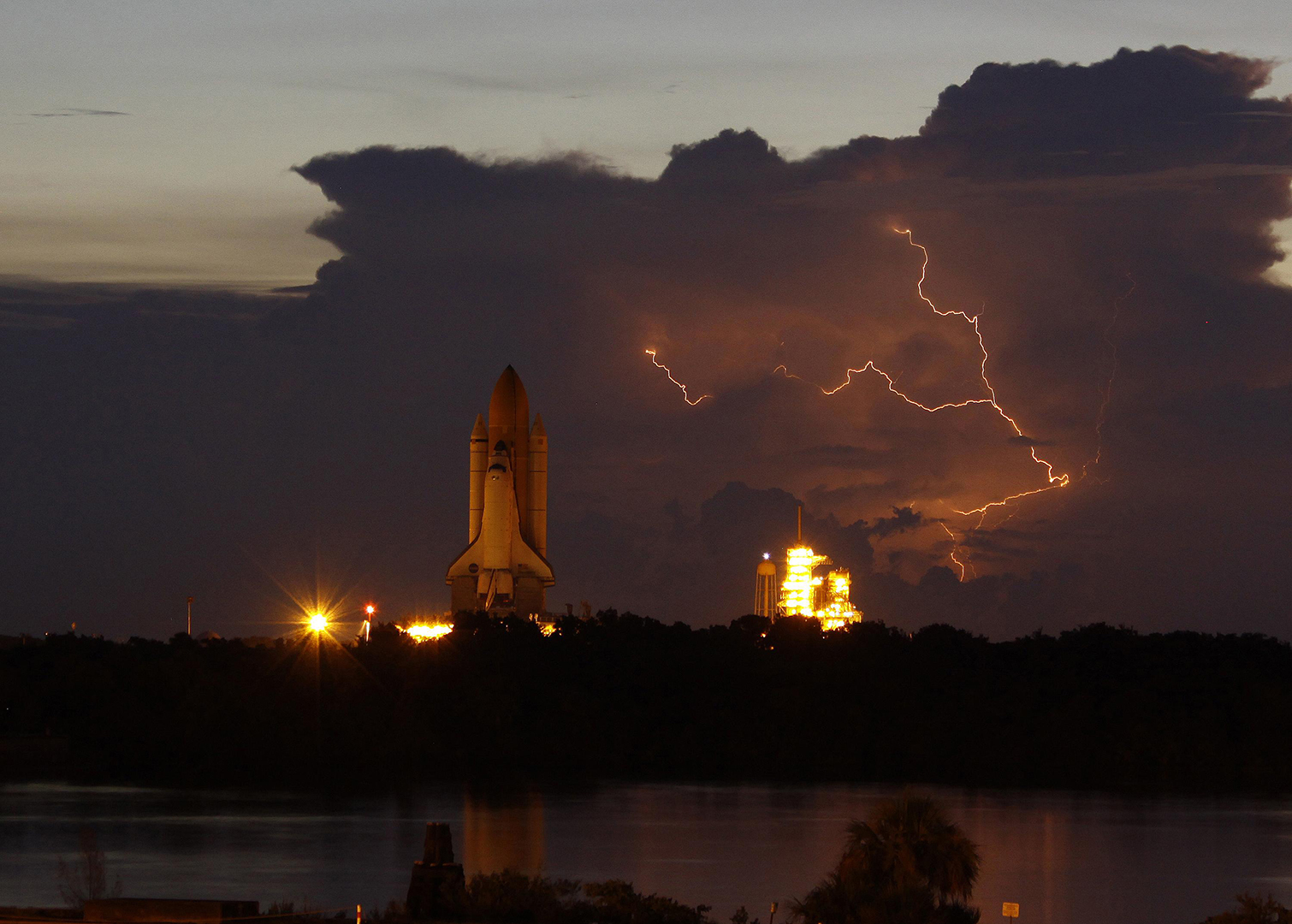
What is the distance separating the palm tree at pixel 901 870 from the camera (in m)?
31.6

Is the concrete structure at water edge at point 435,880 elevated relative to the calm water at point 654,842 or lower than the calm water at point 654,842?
elevated

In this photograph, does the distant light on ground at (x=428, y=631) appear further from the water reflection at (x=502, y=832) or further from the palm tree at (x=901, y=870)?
the palm tree at (x=901, y=870)

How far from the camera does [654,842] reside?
5897cm

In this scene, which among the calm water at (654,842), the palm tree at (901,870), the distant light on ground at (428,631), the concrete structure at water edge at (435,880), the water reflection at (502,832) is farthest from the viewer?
the distant light on ground at (428,631)

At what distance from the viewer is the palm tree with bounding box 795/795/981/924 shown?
31578mm

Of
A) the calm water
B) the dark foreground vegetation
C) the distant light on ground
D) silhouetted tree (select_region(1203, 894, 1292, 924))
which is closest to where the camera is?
silhouetted tree (select_region(1203, 894, 1292, 924))

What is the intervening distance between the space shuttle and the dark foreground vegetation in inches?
233

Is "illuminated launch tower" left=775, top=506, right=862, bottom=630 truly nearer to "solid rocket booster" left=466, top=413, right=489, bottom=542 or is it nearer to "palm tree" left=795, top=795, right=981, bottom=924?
"solid rocket booster" left=466, top=413, right=489, bottom=542

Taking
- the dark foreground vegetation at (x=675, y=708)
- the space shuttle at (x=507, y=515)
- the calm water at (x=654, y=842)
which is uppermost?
the space shuttle at (x=507, y=515)

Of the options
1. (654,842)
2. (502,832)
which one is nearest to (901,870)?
(654,842)

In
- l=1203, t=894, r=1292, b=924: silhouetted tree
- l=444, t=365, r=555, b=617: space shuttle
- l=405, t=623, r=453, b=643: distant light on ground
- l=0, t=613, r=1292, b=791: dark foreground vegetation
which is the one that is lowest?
l=1203, t=894, r=1292, b=924: silhouetted tree

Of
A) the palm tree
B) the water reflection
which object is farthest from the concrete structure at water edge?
the water reflection

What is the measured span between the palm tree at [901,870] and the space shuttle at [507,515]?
73.2m

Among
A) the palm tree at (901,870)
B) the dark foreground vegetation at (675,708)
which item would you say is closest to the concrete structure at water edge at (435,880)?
the palm tree at (901,870)
